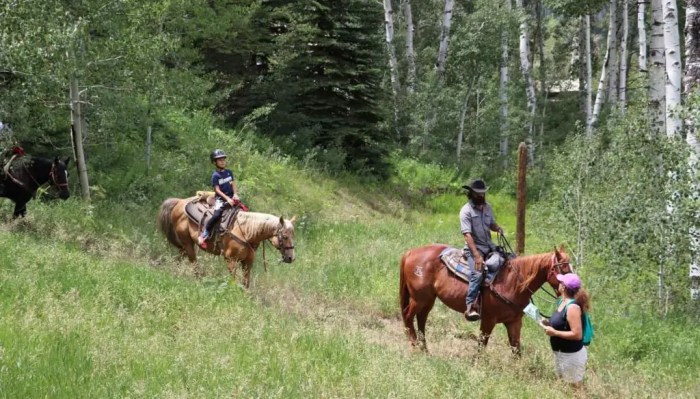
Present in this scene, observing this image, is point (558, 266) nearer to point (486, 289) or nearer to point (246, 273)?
point (486, 289)

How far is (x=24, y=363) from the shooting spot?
5.07m

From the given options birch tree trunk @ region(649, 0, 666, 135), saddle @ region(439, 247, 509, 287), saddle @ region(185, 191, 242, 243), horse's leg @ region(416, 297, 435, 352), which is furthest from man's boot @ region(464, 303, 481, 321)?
birch tree trunk @ region(649, 0, 666, 135)

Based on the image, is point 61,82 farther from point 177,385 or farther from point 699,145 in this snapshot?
point 699,145

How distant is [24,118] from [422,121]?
19075 millimetres

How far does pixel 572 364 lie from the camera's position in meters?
6.42

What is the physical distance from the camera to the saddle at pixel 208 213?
35.4 ft

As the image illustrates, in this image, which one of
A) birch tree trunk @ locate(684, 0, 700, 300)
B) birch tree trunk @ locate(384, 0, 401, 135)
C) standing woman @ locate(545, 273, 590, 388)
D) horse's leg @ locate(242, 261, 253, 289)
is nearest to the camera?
standing woman @ locate(545, 273, 590, 388)

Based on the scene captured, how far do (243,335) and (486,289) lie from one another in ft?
11.0

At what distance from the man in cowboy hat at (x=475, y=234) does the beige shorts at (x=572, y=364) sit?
5.36 feet

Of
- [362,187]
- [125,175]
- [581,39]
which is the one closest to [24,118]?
[125,175]

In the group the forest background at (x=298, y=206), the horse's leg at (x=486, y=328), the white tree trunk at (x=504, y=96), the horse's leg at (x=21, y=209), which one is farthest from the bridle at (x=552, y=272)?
the white tree trunk at (x=504, y=96)

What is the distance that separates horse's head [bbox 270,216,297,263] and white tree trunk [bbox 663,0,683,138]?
6.84m

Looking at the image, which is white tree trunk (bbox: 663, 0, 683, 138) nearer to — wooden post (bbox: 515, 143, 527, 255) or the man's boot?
wooden post (bbox: 515, 143, 527, 255)

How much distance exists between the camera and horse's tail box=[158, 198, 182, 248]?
12.3m
